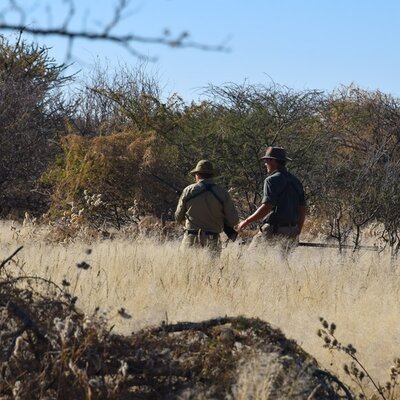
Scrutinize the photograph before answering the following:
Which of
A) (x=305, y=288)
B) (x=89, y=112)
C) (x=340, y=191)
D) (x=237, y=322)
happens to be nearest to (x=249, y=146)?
(x=340, y=191)

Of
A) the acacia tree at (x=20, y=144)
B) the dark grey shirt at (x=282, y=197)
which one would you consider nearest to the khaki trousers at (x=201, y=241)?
the dark grey shirt at (x=282, y=197)

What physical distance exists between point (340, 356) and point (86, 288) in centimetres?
267

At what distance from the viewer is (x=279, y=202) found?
37.4 feet

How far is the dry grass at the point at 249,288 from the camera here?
7.24 metres

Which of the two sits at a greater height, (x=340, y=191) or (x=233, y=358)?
(x=340, y=191)

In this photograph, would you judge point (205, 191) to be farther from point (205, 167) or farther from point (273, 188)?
point (273, 188)

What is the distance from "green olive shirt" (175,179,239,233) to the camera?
37.3 ft

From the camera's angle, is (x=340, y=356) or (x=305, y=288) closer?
(x=340, y=356)

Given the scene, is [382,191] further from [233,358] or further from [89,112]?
[89,112]

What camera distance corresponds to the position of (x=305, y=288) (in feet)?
30.3

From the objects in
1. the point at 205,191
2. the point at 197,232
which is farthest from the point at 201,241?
the point at 205,191

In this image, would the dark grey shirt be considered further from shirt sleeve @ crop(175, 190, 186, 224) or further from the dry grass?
shirt sleeve @ crop(175, 190, 186, 224)

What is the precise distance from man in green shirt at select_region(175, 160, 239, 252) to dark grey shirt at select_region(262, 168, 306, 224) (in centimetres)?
50

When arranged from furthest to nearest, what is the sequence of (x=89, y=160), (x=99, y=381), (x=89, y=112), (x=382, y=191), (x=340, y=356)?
(x=89, y=112) < (x=89, y=160) < (x=382, y=191) < (x=340, y=356) < (x=99, y=381)
